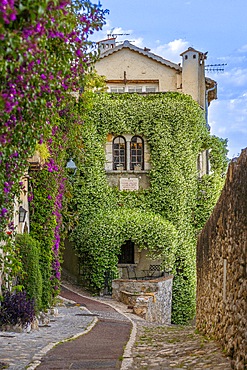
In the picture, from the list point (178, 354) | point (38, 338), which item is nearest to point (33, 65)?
point (178, 354)

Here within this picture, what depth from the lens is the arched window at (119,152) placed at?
30359mm

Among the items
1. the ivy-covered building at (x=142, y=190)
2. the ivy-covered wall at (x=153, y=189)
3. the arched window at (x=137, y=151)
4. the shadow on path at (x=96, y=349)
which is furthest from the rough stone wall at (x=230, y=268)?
the arched window at (x=137, y=151)

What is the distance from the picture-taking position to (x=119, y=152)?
A: 30406 mm

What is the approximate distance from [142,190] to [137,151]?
1762 millimetres

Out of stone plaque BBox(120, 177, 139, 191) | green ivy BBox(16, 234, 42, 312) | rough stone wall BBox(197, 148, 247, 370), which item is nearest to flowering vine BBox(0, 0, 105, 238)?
rough stone wall BBox(197, 148, 247, 370)

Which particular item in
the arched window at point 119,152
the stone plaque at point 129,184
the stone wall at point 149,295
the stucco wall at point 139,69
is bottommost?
the stone wall at point 149,295

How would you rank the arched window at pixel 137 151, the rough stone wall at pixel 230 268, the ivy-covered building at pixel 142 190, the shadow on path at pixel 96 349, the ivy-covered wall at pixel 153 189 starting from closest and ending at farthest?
1. the rough stone wall at pixel 230 268
2. the shadow on path at pixel 96 349
3. the ivy-covered building at pixel 142 190
4. the ivy-covered wall at pixel 153 189
5. the arched window at pixel 137 151

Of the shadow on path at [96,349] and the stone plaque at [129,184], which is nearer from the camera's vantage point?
the shadow on path at [96,349]

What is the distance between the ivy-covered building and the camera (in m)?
28.5

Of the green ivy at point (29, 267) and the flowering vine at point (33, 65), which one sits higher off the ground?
the flowering vine at point (33, 65)

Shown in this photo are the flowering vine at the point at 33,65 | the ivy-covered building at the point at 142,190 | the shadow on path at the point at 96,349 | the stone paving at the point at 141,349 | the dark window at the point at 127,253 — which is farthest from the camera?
the dark window at the point at 127,253

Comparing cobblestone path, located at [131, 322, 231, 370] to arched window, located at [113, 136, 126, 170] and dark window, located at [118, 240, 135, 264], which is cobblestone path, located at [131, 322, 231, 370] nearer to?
dark window, located at [118, 240, 135, 264]

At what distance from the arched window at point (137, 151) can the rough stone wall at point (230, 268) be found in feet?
56.4

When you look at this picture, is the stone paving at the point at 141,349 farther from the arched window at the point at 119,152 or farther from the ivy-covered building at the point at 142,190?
the arched window at the point at 119,152
